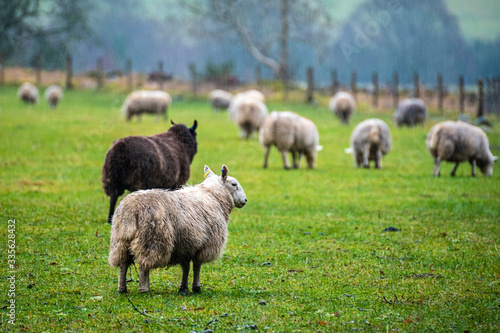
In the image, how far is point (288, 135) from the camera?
17609 millimetres

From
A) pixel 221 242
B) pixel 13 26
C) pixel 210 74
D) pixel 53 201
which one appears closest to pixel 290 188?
pixel 53 201

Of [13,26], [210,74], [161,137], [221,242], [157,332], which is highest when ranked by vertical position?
[13,26]

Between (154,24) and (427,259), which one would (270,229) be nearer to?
(427,259)

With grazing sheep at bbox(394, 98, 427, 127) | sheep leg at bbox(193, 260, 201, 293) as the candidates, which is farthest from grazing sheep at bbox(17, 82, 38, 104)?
sheep leg at bbox(193, 260, 201, 293)

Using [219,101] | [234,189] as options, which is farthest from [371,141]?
[219,101]

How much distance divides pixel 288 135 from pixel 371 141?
8.53 feet

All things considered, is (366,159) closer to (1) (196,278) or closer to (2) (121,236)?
(1) (196,278)

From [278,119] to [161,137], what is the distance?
737cm

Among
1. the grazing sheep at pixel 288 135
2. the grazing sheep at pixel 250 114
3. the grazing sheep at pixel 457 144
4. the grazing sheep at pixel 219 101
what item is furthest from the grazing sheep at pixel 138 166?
the grazing sheep at pixel 219 101

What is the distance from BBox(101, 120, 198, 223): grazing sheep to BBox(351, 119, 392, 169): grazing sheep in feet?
29.2

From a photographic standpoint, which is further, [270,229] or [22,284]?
[270,229]

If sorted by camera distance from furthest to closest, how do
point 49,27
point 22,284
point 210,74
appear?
point 49,27
point 210,74
point 22,284

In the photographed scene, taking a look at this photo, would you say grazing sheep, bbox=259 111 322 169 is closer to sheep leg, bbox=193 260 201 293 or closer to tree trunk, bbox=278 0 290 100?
sheep leg, bbox=193 260 201 293

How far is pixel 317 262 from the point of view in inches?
313
